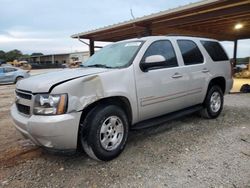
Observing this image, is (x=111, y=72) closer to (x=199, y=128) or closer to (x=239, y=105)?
(x=199, y=128)

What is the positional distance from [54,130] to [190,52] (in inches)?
125

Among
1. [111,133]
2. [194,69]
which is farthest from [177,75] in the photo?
[111,133]

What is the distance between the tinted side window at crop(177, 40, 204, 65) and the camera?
14.2 ft

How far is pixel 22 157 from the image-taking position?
341 centimetres

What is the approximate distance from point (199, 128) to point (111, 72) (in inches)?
95.4

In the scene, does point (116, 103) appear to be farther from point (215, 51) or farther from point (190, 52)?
point (215, 51)

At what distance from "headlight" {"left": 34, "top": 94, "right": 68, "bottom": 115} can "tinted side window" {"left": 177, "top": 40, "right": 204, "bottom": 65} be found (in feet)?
8.63

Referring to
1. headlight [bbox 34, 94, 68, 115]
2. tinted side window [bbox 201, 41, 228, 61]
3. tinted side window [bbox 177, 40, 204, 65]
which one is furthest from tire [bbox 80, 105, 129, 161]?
tinted side window [bbox 201, 41, 228, 61]

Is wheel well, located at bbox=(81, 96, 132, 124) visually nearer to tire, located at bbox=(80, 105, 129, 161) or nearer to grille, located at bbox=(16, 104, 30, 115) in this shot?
tire, located at bbox=(80, 105, 129, 161)

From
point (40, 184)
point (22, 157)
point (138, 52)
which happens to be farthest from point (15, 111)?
point (138, 52)

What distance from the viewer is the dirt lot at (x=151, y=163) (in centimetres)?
265

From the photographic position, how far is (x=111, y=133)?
3.17m

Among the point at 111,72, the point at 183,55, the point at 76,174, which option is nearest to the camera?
the point at 76,174

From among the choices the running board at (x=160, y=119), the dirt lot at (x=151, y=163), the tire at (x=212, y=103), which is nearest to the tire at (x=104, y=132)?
the dirt lot at (x=151, y=163)
